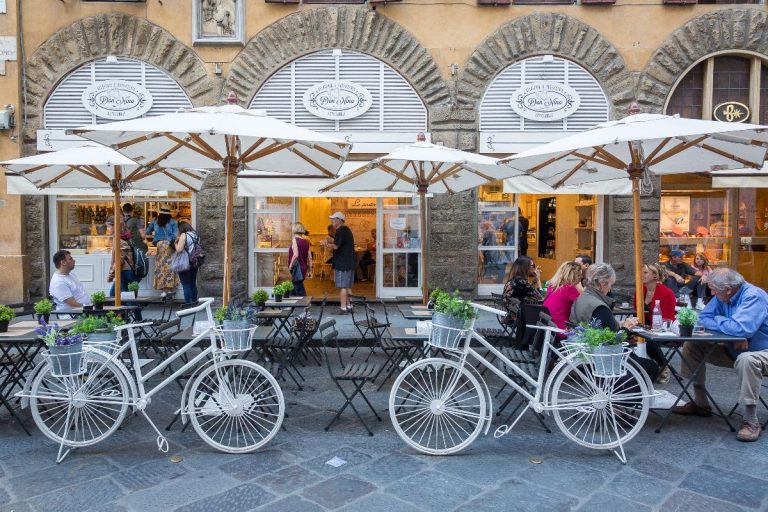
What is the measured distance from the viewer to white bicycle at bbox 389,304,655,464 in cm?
433

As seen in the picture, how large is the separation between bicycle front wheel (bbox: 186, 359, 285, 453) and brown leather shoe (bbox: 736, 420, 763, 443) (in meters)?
3.56

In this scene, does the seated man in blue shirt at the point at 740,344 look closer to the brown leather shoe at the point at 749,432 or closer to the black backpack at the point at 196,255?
the brown leather shoe at the point at 749,432

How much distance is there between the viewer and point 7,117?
34.5 feet

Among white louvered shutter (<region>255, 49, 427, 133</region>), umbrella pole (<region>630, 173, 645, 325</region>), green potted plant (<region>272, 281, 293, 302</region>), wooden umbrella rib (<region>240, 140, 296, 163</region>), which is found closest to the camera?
umbrella pole (<region>630, 173, 645, 325</region>)

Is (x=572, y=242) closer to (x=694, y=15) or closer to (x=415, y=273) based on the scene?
(x=415, y=273)

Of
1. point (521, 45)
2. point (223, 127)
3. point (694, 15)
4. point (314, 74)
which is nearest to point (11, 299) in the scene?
point (314, 74)

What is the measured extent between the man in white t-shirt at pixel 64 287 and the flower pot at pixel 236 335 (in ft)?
10.6

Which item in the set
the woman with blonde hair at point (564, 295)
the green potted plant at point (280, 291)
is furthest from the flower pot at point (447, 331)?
the green potted plant at point (280, 291)

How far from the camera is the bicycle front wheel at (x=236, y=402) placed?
4375mm

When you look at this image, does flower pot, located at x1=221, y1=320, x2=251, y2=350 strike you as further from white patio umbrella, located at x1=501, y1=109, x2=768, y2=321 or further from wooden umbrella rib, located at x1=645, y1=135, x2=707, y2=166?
wooden umbrella rib, located at x1=645, y1=135, x2=707, y2=166

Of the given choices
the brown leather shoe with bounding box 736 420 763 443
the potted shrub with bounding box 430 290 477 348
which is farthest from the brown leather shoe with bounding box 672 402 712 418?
the potted shrub with bounding box 430 290 477 348

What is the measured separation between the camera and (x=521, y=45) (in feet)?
36.0

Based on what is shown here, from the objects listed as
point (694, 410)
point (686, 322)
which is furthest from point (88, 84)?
point (694, 410)

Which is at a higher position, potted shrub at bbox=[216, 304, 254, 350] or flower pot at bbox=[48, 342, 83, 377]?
potted shrub at bbox=[216, 304, 254, 350]
